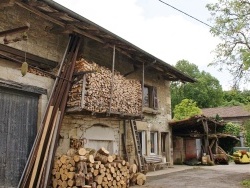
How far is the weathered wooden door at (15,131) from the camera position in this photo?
25.5ft

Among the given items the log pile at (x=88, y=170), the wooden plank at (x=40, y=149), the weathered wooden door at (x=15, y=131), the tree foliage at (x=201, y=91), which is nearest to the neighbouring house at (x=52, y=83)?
the weathered wooden door at (x=15, y=131)

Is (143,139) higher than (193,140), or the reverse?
(143,139)

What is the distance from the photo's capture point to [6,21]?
812cm

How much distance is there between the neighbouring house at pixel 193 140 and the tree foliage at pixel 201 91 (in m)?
24.1

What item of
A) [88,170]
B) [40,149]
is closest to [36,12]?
[40,149]

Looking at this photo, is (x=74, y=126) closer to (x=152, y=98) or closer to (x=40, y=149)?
(x=40, y=149)

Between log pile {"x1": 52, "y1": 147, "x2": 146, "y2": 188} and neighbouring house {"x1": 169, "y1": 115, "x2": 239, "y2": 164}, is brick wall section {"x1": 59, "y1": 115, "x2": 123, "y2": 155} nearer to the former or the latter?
log pile {"x1": 52, "y1": 147, "x2": 146, "y2": 188}

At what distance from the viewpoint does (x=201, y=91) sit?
43.3m

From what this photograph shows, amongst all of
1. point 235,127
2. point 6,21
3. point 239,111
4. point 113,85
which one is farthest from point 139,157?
point 239,111

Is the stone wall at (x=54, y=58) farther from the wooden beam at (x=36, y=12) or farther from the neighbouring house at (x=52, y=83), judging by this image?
the wooden beam at (x=36, y=12)

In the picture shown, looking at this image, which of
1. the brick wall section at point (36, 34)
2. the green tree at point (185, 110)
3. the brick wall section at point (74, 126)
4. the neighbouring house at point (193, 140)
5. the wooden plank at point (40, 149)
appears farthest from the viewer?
the green tree at point (185, 110)

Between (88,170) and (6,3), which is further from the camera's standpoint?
(88,170)

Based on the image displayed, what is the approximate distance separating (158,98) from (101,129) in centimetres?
542

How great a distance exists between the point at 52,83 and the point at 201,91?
36.9m
